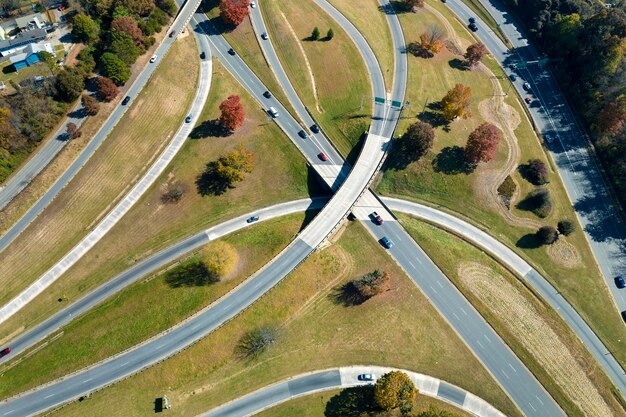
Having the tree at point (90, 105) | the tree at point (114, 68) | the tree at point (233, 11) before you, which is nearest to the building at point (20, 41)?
the tree at point (114, 68)

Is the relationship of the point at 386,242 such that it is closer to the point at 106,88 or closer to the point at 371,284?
the point at 371,284

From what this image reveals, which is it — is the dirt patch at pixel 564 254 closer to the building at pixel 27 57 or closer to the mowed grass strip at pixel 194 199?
the mowed grass strip at pixel 194 199

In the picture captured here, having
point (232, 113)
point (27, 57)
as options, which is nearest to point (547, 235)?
point (232, 113)

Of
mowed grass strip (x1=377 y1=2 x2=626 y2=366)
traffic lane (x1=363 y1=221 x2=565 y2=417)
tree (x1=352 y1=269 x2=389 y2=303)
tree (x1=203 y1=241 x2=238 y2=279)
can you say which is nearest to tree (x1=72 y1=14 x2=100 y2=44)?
tree (x1=203 y1=241 x2=238 y2=279)

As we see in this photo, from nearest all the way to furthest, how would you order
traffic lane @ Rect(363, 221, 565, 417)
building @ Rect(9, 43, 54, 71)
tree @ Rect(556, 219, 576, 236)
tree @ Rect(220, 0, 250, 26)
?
1. traffic lane @ Rect(363, 221, 565, 417)
2. tree @ Rect(556, 219, 576, 236)
3. building @ Rect(9, 43, 54, 71)
4. tree @ Rect(220, 0, 250, 26)

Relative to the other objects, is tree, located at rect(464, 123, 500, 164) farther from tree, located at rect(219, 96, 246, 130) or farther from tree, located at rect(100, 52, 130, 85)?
tree, located at rect(100, 52, 130, 85)

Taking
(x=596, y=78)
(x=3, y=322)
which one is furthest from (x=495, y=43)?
(x=3, y=322)
